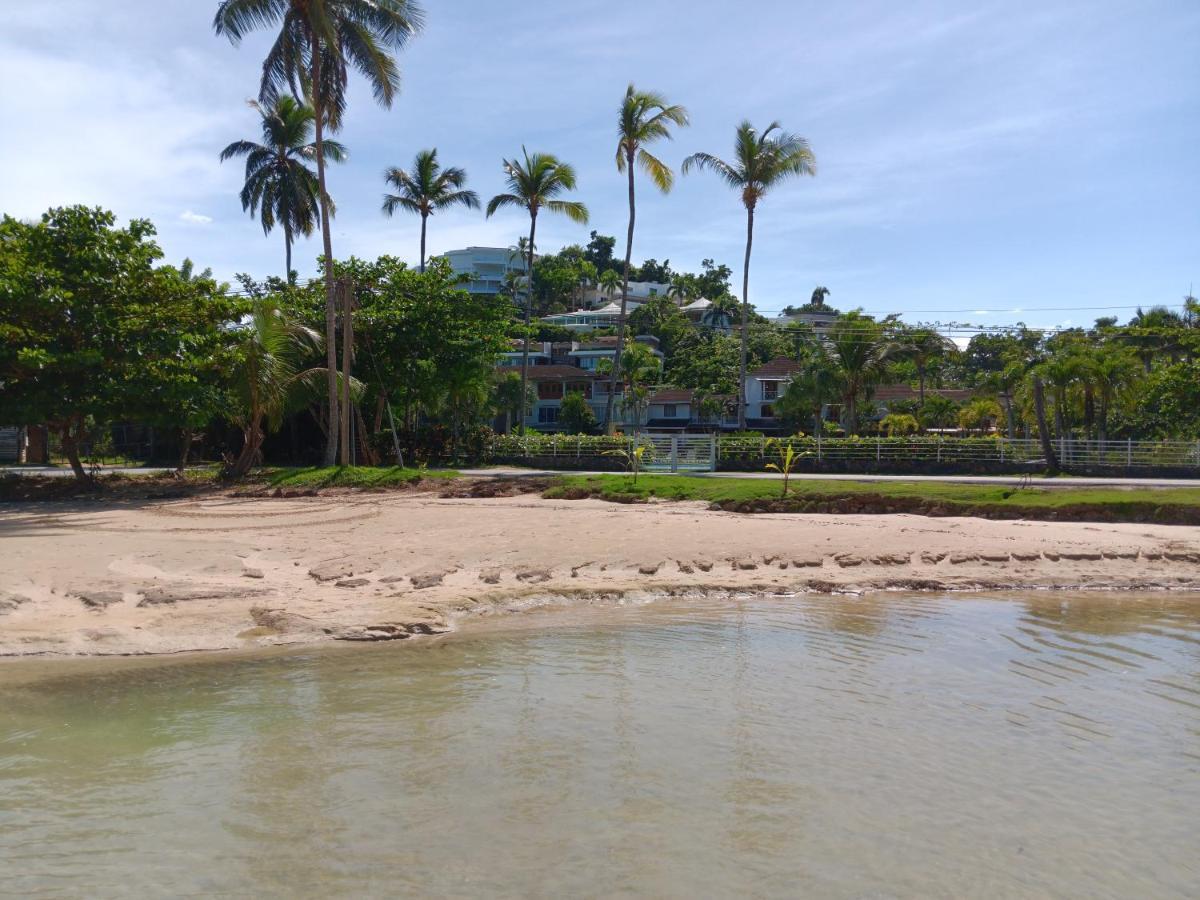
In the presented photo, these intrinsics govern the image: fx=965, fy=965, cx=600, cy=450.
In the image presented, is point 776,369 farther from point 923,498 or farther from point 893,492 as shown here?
point 923,498

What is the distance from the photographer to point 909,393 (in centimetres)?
6488

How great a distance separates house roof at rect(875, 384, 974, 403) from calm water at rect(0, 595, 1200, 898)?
54.4 metres

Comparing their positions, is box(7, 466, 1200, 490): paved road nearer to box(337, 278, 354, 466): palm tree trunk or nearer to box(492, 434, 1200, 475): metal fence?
box(492, 434, 1200, 475): metal fence

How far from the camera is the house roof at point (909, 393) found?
63.3 meters

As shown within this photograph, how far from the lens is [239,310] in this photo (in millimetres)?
25312

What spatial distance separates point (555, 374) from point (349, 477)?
126 ft

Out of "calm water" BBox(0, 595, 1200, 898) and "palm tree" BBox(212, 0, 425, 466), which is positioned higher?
"palm tree" BBox(212, 0, 425, 466)

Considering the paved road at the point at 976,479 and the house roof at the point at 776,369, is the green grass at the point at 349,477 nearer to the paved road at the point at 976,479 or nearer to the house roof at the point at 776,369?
the paved road at the point at 976,479

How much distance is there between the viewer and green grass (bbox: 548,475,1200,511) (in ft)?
62.6

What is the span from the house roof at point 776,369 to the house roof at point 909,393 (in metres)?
5.61

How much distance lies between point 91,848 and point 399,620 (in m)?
5.24

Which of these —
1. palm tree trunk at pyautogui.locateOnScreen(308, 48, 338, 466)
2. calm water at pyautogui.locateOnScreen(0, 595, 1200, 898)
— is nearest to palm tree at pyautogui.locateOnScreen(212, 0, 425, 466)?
palm tree trunk at pyautogui.locateOnScreen(308, 48, 338, 466)

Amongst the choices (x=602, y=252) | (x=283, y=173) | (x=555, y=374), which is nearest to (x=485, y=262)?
(x=602, y=252)

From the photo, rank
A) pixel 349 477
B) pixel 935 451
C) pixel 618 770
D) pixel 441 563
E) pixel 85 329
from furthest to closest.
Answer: pixel 935 451, pixel 349 477, pixel 85 329, pixel 441 563, pixel 618 770
